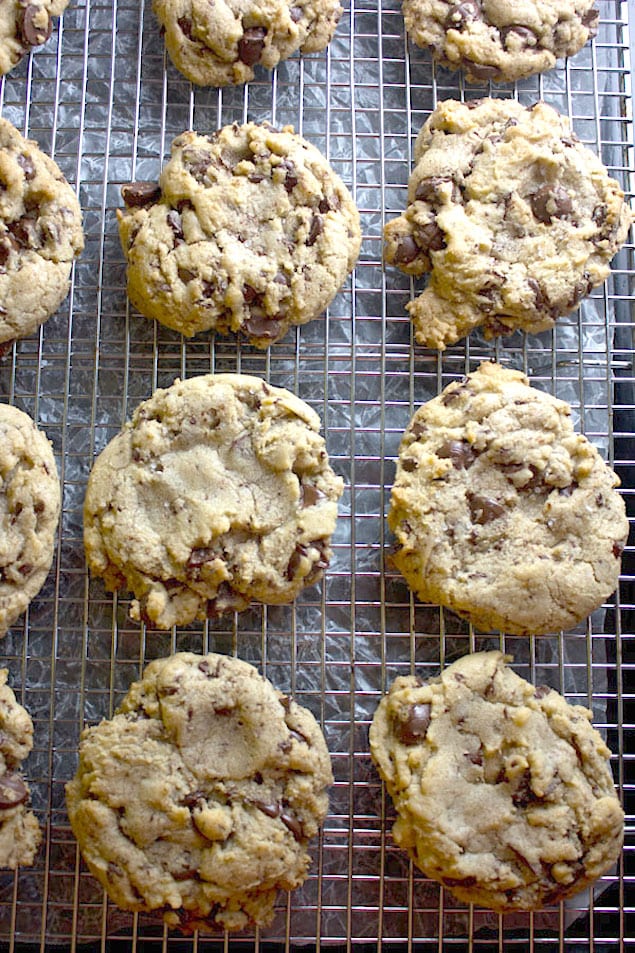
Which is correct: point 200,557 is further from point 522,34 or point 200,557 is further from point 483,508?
point 522,34

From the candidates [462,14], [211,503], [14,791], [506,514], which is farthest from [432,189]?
[14,791]

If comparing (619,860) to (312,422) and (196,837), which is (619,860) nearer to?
(196,837)

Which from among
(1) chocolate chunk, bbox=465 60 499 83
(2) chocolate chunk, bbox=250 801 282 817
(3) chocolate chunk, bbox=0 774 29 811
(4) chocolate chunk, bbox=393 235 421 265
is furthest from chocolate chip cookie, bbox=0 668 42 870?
(1) chocolate chunk, bbox=465 60 499 83

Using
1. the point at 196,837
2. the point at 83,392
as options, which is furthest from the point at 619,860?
the point at 83,392

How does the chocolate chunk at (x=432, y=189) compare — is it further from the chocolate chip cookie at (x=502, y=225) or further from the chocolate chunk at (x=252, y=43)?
the chocolate chunk at (x=252, y=43)

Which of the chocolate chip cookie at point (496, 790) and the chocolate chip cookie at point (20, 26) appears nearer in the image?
the chocolate chip cookie at point (496, 790)

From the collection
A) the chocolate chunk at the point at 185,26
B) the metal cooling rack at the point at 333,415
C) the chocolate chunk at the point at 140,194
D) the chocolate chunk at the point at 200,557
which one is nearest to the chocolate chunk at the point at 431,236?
the metal cooling rack at the point at 333,415
